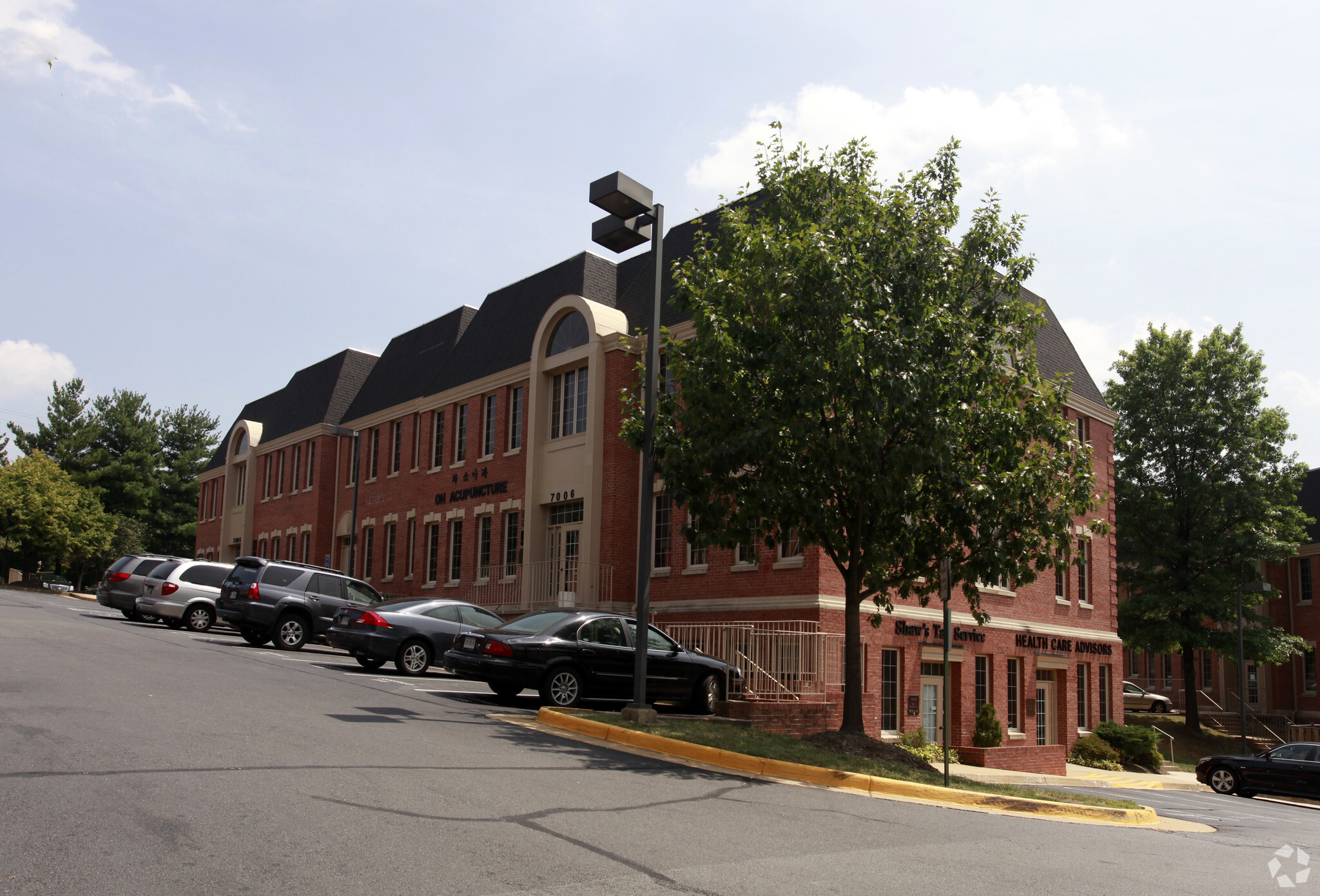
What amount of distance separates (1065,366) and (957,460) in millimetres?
20239

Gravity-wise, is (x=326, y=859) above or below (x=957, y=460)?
below

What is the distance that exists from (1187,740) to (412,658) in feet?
100

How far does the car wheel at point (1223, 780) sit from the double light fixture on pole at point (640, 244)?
1589 cm

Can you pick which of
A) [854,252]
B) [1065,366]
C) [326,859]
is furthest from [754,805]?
[1065,366]

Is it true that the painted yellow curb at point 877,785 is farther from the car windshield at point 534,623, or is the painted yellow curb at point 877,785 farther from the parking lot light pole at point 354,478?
the parking lot light pole at point 354,478

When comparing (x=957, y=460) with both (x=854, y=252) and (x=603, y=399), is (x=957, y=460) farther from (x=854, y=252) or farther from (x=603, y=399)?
(x=603, y=399)

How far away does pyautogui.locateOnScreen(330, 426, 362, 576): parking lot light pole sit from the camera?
34519 mm

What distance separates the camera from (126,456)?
69.0m

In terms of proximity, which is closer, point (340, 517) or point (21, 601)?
point (21, 601)

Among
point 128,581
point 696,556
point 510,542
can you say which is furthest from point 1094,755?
point 128,581

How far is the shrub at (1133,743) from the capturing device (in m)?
28.2

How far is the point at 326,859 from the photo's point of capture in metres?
5.79

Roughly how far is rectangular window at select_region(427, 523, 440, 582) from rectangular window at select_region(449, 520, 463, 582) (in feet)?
3.26

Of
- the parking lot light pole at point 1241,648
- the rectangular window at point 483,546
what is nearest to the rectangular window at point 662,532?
the rectangular window at point 483,546
